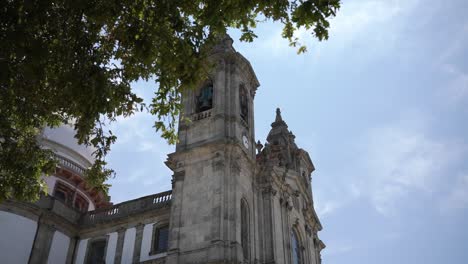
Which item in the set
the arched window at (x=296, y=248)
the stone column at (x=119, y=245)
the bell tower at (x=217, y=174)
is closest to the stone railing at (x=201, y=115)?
the bell tower at (x=217, y=174)

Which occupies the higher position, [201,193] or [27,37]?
[201,193]

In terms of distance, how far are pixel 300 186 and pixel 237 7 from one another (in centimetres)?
2285

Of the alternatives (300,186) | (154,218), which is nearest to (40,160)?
(154,218)

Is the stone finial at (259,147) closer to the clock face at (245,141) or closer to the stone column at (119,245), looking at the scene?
the clock face at (245,141)

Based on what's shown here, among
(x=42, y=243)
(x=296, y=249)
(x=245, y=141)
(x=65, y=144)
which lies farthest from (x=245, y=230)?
(x=65, y=144)

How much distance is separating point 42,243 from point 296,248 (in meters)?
13.0

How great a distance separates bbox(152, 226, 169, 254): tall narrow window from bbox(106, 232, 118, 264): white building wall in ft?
8.01

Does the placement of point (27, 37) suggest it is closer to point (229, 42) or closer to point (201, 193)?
point (201, 193)

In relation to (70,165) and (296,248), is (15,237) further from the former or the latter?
(296,248)

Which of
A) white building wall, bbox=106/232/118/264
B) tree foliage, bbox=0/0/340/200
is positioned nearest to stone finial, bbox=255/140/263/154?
white building wall, bbox=106/232/118/264

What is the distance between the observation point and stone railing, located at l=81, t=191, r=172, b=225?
84.6 ft

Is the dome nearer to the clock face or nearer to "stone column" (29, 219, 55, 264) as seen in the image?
"stone column" (29, 219, 55, 264)

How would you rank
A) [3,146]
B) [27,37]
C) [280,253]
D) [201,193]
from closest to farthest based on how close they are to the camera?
[27,37] < [3,146] < [201,193] < [280,253]

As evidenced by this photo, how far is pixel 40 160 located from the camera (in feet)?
38.5
